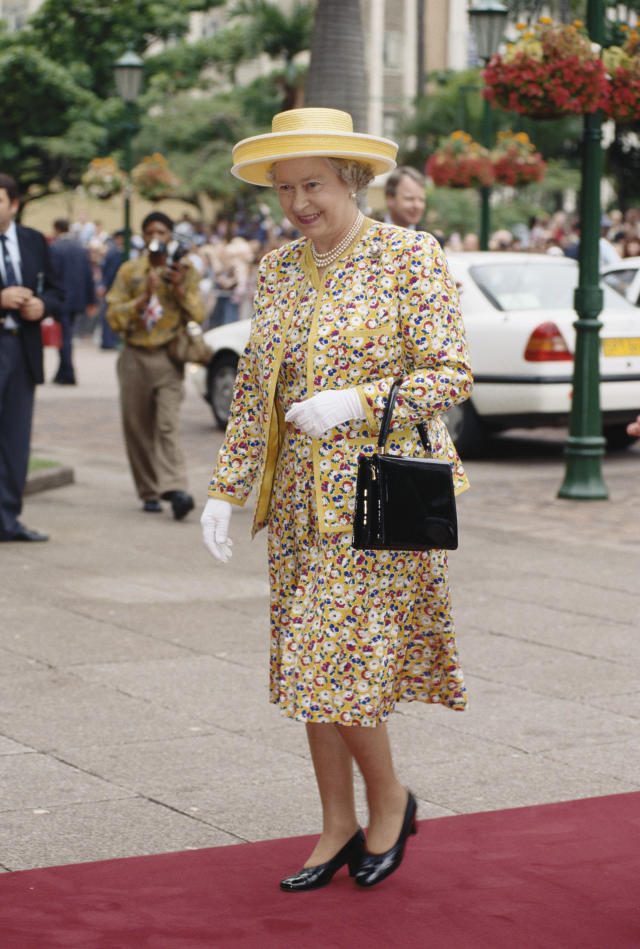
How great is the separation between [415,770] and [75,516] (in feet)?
17.5

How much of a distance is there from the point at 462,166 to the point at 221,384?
6.60 m

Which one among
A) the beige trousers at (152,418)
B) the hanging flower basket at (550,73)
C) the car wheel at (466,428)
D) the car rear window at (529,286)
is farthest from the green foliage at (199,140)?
the beige trousers at (152,418)

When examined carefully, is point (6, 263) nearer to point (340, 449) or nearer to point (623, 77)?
point (623, 77)

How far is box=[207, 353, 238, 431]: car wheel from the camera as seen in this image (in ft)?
47.5

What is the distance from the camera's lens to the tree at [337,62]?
514 inches

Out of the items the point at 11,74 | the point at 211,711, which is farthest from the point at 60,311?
the point at 11,74

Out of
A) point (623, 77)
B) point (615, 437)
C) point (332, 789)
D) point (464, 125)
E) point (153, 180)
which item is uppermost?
point (464, 125)

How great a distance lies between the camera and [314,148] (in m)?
3.81

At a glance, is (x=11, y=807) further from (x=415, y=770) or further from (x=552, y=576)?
(x=552, y=576)

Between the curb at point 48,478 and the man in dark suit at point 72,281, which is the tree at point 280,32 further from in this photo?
the curb at point 48,478

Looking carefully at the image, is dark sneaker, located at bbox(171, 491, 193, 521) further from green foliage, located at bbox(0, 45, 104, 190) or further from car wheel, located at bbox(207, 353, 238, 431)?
A: green foliage, located at bbox(0, 45, 104, 190)

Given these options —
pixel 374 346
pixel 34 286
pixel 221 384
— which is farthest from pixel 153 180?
pixel 374 346

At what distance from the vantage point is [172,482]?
9.80m

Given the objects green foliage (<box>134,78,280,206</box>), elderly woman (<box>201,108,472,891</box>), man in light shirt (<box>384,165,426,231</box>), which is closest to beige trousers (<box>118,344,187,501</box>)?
man in light shirt (<box>384,165,426,231</box>)
